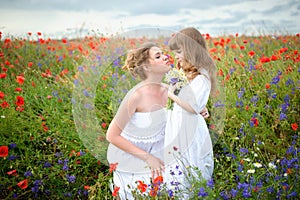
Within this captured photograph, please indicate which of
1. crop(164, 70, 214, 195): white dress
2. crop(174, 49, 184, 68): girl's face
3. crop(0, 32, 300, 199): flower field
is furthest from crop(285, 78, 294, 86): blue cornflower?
crop(174, 49, 184, 68): girl's face

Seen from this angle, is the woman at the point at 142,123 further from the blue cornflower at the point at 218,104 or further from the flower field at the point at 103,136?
the blue cornflower at the point at 218,104

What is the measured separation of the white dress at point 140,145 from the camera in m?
2.31

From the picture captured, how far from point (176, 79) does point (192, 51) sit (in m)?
0.31

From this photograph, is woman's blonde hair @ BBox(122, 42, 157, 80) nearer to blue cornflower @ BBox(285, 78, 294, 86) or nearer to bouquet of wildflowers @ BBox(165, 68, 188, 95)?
bouquet of wildflowers @ BBox(165, 68, 188, 95)

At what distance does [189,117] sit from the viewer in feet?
8.00

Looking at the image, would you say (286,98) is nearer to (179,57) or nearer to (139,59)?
(179,57)

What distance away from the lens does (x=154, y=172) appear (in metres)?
2.32

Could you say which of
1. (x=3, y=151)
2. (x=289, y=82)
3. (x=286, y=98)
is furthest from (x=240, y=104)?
(x=3, y=151)

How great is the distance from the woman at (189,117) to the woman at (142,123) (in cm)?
8

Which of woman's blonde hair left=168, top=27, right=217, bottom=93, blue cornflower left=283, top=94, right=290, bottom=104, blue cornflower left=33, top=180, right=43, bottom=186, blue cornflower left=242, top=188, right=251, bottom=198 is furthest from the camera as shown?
blue cornflower left=283, top=94, right=290, bottom=104

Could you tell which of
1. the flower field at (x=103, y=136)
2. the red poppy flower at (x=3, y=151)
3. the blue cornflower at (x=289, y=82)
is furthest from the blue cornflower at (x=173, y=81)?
the blue cornflower at (x=289, y=82)

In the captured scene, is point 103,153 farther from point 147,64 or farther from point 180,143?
point 147,64

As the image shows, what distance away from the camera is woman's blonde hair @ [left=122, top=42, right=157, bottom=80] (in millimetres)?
2248

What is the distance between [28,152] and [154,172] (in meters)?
1.40
